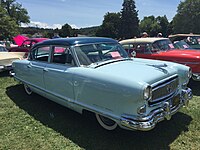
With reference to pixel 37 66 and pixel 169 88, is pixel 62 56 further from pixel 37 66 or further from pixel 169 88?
pixel 169 88

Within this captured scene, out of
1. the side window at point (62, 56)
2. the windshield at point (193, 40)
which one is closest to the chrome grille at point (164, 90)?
the side window at point (62, 56)

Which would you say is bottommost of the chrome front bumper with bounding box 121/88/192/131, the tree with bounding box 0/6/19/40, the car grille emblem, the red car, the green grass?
the green grass

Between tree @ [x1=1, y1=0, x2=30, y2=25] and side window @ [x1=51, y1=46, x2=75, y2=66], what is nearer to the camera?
side window @ [x1=51, y1=46, x2=75, y2=66]

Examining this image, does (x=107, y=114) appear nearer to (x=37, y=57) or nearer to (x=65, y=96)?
(x=65, y=96)

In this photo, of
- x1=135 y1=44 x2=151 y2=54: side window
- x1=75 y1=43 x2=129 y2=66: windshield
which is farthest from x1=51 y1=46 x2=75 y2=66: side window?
x1=135 y1=44 x2=151 y2=54: side window

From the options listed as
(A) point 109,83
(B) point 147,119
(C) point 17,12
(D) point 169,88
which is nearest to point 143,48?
(D) point 169,88

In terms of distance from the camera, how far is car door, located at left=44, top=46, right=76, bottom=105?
3507 mm

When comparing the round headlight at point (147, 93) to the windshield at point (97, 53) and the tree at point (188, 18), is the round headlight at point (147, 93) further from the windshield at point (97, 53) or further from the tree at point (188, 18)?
the tree at point (188, 18)

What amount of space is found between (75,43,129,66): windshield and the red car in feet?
5.02

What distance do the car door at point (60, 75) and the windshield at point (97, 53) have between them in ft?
0.65

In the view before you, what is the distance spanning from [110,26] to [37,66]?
2251 inches

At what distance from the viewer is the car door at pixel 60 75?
3507mm

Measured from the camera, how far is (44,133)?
342cm

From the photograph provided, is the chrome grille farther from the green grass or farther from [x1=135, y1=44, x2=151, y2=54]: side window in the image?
[x1=135, y1=44, x2=151, y2=54]: side window
